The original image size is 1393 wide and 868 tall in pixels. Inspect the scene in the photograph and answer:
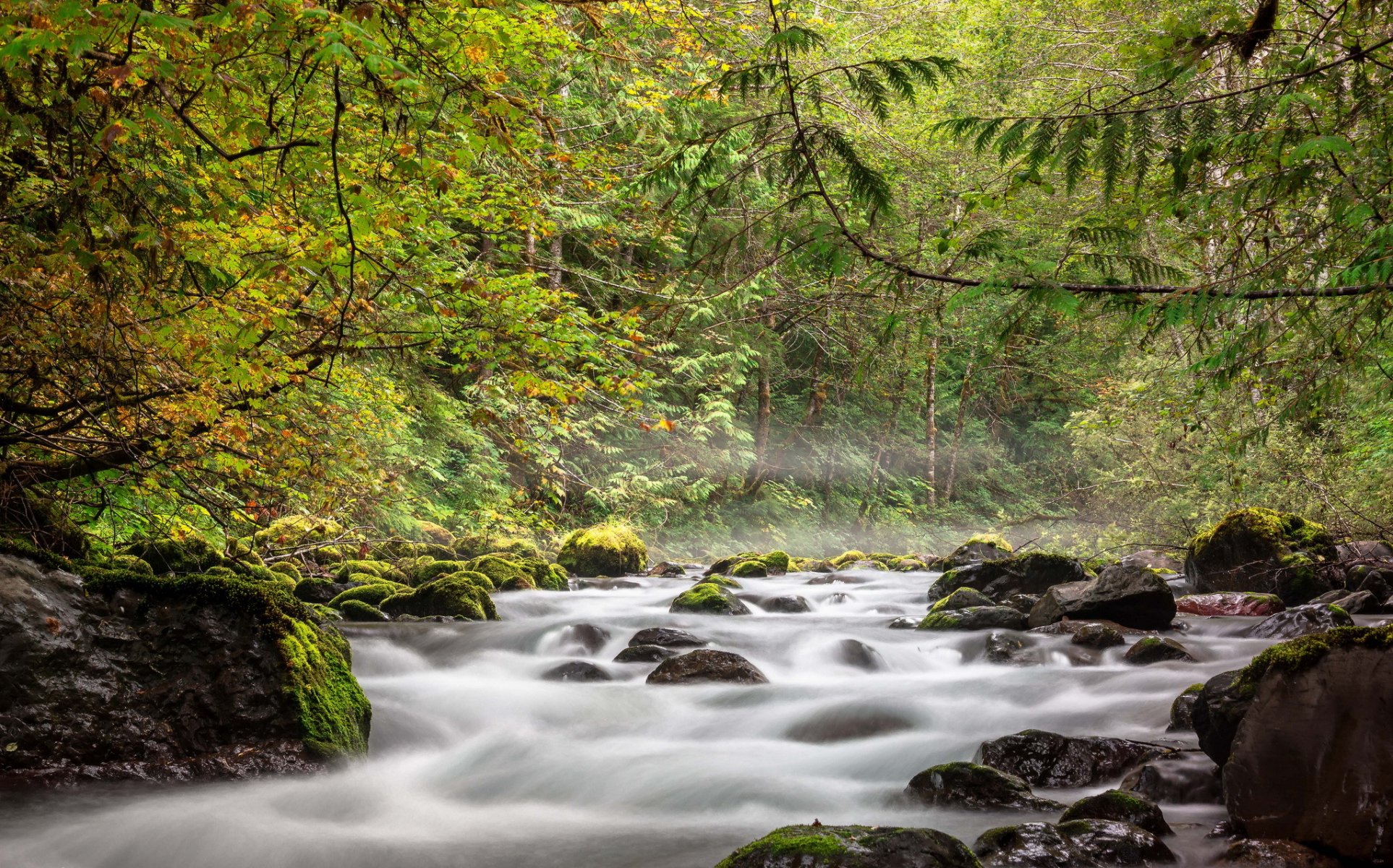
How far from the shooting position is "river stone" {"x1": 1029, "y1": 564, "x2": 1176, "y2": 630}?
9266 millimetres

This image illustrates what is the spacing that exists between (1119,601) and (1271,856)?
603 cm

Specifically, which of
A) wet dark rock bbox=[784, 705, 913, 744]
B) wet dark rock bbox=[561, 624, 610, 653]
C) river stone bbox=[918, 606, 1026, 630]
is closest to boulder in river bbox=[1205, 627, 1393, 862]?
wet dark rock bbox=[784, 705, 913, 744]

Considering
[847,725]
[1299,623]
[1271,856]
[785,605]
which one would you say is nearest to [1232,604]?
[1299,623]

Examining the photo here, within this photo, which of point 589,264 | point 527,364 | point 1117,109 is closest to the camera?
point 1117,109

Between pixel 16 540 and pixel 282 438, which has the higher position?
pixel 282 438

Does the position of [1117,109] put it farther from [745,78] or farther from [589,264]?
[589,264]

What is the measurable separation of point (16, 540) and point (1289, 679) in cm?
669

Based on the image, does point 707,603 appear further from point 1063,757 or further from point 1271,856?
point 1271,856

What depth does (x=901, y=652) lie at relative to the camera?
9.46 m

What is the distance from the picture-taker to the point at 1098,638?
8422mm

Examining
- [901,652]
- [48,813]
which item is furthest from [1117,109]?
[901,652]

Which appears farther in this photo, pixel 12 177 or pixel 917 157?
pixel 917 157

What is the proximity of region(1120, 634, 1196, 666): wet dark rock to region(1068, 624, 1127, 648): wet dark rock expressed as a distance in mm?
390

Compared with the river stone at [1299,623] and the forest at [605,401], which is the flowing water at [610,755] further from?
the river stone at [1299,623]
